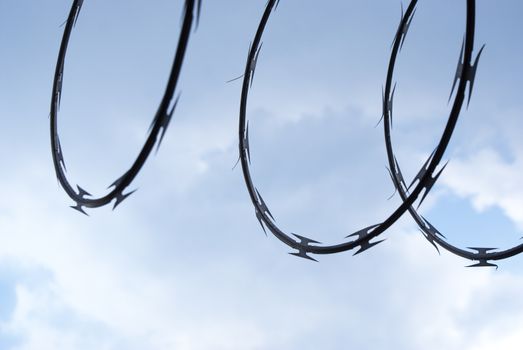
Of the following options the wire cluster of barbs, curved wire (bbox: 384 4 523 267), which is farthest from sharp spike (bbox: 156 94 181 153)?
curved wire (bbox: 384 4 523 267)

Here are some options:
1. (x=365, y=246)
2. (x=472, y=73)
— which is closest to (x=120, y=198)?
(x=365, y=246)

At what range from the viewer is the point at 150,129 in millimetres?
7715

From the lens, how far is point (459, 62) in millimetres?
9000

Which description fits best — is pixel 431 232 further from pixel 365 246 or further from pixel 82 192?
pixel 82 192

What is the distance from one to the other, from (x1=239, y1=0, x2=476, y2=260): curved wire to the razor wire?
9.65 feet

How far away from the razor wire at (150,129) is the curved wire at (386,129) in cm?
294

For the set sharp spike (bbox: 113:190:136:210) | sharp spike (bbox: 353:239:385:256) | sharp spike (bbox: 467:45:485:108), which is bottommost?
sharp spike (bbox: 113:190:136:210)

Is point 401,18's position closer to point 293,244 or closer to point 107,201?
point 293,244

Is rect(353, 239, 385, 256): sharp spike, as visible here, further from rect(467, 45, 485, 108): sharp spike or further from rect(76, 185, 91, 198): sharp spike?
rect(76, 185, 91, 198): sharp spike

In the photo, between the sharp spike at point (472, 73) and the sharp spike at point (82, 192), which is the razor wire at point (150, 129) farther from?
the sharp spike at point (472, 73)


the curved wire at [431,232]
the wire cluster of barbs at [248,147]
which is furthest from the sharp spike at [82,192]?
the curved wire at [431,232]

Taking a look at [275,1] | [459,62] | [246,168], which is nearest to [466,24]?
[459,62]

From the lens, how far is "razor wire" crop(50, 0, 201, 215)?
282 inches

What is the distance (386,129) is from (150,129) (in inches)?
203
